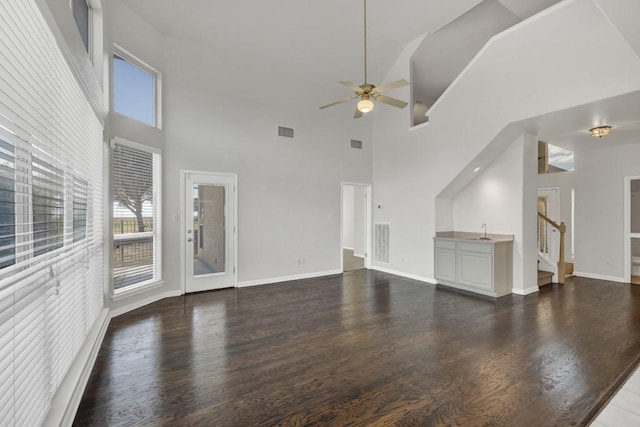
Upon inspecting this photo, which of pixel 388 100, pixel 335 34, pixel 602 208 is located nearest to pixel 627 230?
pixel 602 208

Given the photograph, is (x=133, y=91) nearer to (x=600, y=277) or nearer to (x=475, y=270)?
(x=475, y=270)

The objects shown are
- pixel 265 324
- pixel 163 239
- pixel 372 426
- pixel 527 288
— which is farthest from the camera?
pixel 527 288

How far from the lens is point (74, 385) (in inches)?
84.9

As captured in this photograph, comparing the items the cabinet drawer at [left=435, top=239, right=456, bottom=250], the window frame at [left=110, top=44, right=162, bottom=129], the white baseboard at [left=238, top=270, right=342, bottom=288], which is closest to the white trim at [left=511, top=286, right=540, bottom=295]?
the cabinet drawer at [left=435, top=239, right=456, bottom=250]

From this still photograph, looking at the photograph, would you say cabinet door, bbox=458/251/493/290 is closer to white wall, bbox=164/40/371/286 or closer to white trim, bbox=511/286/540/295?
white trim, bbox=511/286/540/295

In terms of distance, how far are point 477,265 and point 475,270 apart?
10 cm

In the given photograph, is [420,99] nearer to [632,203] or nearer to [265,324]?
[632,203]

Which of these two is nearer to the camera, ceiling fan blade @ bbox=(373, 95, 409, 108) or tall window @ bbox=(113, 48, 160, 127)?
ceiling fan blade @ bbox=(373, 95, 409, 108)

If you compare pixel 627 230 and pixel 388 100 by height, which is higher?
pixel 388 100

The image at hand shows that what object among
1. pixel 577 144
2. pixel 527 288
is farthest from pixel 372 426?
pixel 577 144

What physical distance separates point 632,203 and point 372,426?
708 centimetres

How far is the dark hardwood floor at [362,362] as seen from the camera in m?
2.12

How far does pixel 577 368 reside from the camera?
2689 mm

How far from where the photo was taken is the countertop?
5134 millimetres
